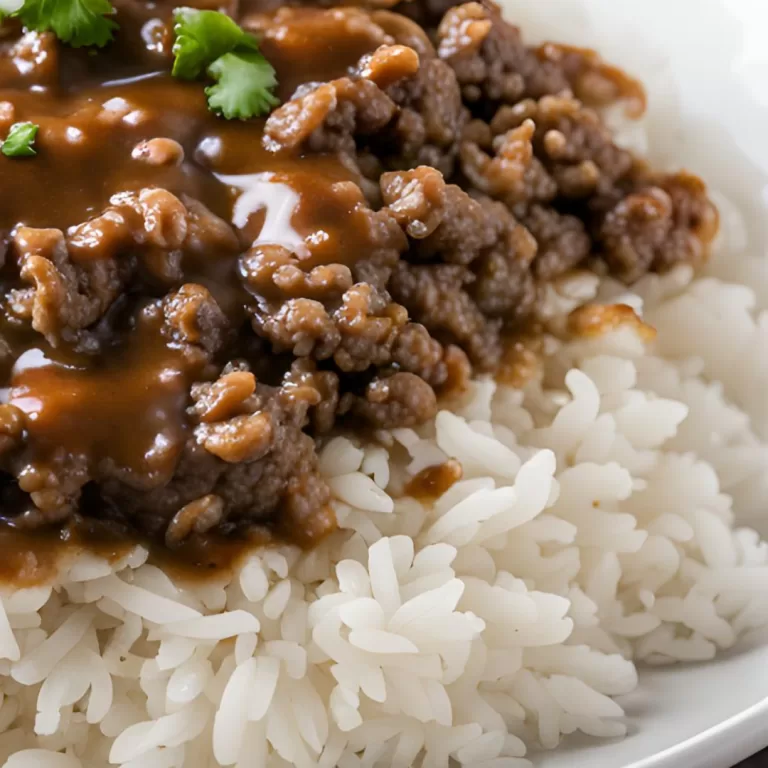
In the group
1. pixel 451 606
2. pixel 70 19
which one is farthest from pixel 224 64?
pixel 451 606

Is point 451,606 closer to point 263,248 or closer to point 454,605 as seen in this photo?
point 454,605

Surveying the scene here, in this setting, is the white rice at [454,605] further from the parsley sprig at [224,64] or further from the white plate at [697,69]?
the parsley sprig at [224,64]

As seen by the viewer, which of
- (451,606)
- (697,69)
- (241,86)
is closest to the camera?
(451,606)

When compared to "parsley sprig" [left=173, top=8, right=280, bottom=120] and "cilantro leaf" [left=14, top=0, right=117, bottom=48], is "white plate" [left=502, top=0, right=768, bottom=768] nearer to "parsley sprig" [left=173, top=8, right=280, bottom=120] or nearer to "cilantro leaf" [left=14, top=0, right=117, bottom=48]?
"parsley sprig" [left=173, top=8, right=280, bottom=120]

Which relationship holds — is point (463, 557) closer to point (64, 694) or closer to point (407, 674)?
point (407, 674)

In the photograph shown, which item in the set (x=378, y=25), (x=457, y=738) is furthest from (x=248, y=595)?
(x=378, y=25)
